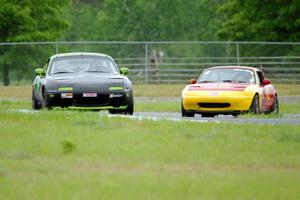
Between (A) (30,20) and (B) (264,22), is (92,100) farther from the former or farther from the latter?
(B) (264,22)

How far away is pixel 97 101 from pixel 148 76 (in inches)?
673

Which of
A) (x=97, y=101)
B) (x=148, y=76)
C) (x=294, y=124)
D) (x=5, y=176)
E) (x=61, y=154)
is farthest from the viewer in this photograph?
(x=148, y=76)

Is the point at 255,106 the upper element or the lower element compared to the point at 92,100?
lower

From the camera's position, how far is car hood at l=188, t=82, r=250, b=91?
21.7 metres

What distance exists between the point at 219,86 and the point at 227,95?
601 mm

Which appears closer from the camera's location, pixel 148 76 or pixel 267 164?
pixel 267 164

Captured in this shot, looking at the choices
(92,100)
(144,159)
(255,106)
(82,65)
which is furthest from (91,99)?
(144,159)

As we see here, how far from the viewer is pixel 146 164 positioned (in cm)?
1068

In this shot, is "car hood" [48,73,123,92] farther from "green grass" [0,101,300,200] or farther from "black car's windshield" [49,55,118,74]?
"green grass" [0,101,300,200]

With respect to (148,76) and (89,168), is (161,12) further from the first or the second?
(89,168)

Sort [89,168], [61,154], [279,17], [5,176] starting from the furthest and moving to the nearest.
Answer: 1. [279,17]
2. [61,154]
3. [89,168]
4. [5,176]

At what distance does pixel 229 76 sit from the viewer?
22.8 m

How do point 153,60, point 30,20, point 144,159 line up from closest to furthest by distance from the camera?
point 144,159
point 153,60
point 30,20

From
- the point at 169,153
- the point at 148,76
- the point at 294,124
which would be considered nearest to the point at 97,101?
the point at 294,124
